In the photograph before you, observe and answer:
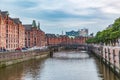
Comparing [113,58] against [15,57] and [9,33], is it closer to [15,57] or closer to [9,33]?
[15,57]

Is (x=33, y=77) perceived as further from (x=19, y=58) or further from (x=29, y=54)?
(x=29, y=54)

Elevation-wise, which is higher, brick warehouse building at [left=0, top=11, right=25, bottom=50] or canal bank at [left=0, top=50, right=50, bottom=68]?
brick warehouse building at [left=0, top=11, right=25, bottom=50]

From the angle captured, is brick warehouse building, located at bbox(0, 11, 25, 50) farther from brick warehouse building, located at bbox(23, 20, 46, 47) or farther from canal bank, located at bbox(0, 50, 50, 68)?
brick warehouse building, located at bbox(23, 20, 46, 47)

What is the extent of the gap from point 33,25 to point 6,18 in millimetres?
70654

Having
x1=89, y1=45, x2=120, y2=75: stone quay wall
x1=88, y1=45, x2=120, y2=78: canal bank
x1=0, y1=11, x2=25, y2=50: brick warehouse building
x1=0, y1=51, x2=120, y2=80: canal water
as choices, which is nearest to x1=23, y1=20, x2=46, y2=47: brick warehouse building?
x1=0, y1=11, x2=25, y2=50: brick warehouse building

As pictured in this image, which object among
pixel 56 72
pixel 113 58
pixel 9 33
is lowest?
pixel 56 72

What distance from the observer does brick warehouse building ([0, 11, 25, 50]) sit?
349ft

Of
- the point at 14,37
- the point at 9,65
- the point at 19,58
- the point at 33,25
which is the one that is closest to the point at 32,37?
the point at 33,25

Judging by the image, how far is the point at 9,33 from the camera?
11594 centimetres

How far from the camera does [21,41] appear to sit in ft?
455

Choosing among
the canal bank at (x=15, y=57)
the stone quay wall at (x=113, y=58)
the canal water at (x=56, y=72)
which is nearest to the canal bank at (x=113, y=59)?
the stone quay wall at (x=113, y=58)

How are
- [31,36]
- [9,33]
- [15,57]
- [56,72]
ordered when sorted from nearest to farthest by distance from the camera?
[56,72] → [15,57] → [9,33] → [31,36]

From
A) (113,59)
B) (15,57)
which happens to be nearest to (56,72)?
(113,59)

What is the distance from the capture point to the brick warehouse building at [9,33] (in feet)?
349
